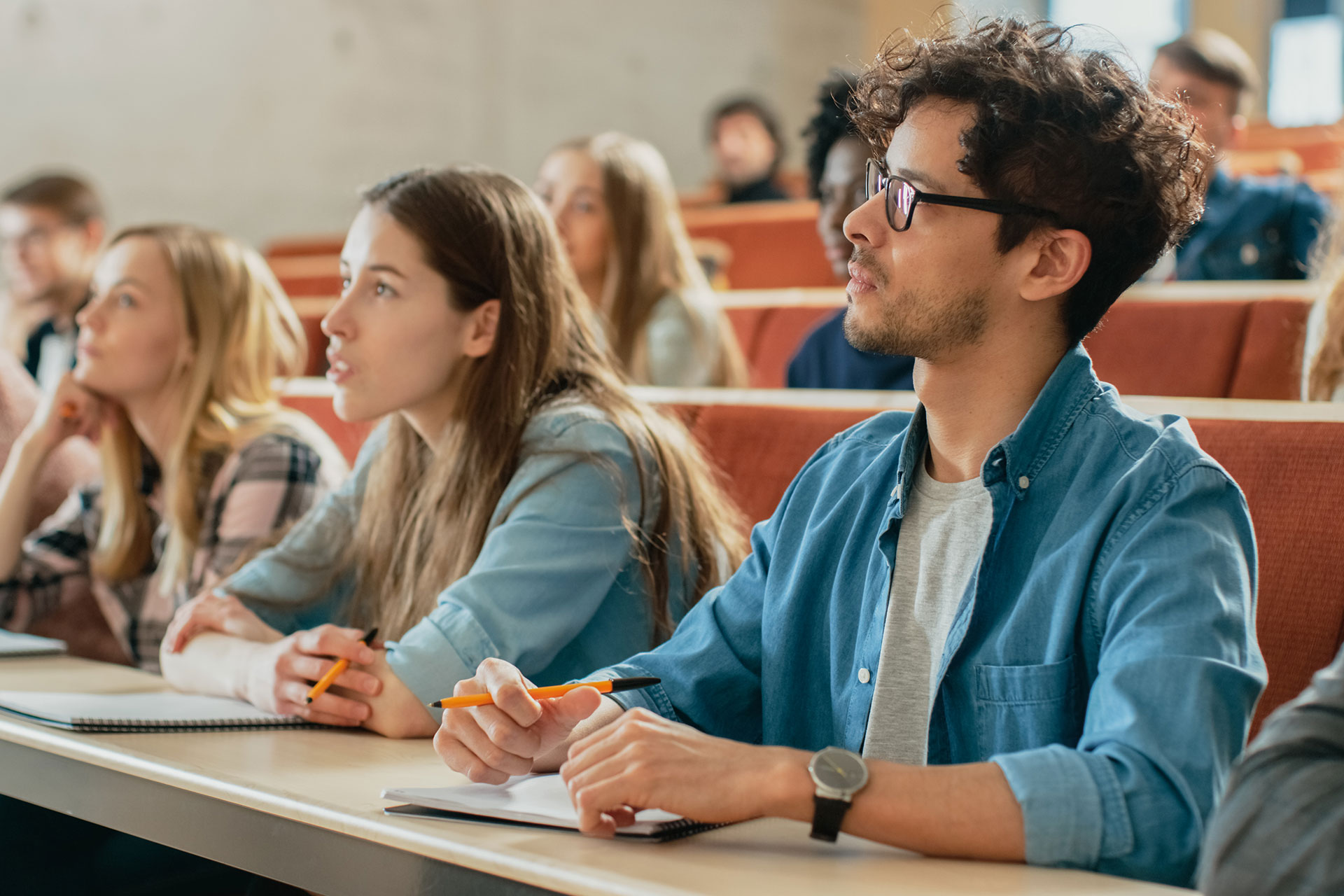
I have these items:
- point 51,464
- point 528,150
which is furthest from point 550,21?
point 51,464

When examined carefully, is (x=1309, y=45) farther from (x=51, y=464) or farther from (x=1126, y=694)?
(x=1126, y=694)

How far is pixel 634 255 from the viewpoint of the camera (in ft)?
9.98

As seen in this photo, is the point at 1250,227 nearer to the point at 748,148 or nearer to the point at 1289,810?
the point at 1289,810

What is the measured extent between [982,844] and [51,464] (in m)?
2.00

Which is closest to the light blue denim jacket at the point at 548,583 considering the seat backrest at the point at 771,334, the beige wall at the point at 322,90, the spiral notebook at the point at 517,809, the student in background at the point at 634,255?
the spiral notebook at the point at 517,809

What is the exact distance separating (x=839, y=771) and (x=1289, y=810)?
0.27 meters

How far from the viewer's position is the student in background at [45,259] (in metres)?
3.94

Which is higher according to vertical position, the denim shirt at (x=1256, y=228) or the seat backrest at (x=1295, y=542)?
the denim shirt at (x=1256, y=228)

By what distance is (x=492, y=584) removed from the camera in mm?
1410

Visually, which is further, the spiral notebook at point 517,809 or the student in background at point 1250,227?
the student in background at point 1250,227

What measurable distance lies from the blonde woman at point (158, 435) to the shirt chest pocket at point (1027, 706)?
1.20 m

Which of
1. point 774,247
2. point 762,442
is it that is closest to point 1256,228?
point 774,247

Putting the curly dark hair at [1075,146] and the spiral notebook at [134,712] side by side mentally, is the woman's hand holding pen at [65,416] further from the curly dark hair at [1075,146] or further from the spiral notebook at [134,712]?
the curly dark hair at [1075,146]

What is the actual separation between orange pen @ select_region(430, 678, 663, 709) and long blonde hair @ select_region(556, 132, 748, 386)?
5.98 ft
